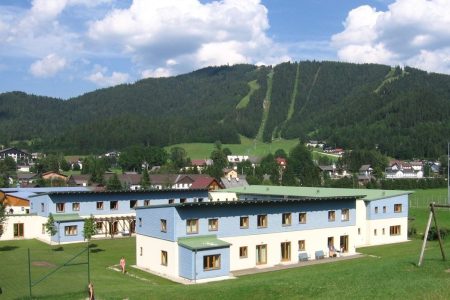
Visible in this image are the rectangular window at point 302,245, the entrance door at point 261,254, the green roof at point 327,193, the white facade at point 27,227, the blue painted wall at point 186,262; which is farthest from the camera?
the white facade at point 27,227

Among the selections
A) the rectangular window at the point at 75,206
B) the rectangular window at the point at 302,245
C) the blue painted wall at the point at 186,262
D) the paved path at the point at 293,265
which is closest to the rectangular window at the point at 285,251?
the paved path at the point at 293,265

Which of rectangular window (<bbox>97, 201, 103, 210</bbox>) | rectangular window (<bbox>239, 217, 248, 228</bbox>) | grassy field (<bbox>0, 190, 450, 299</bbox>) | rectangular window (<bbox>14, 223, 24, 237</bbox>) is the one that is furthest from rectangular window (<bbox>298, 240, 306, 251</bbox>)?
rectangular window (<bbox>14, 223, 24, 237</bbox>)

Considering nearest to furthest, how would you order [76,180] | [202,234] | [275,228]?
[202,234], [275,228], [76,180]

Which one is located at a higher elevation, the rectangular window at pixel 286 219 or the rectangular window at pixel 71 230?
the rectangular window at pixel 286 219

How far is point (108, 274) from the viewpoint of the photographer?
3584 centimetres

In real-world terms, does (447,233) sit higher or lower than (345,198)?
lower

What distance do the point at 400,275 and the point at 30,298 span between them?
18394mm

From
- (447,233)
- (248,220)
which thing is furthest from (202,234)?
(447,233)

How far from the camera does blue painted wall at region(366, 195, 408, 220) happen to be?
5309 cm

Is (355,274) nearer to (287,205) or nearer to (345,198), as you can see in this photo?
(287,205)

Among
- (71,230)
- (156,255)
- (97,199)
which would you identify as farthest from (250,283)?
(97,199)

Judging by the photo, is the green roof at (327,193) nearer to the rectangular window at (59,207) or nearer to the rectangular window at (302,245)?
the rectangular window at (302,245)

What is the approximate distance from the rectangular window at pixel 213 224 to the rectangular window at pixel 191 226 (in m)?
1.16

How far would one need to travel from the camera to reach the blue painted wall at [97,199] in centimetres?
5556
